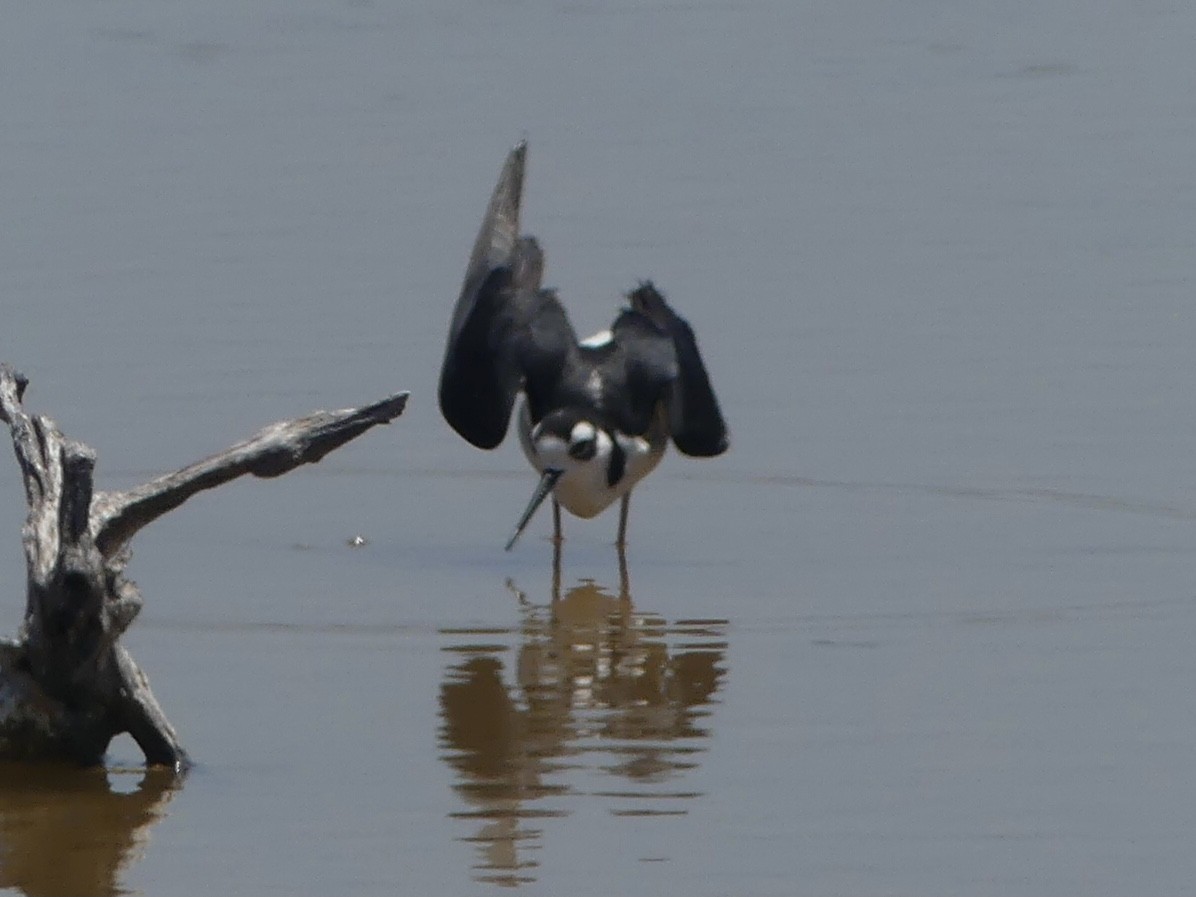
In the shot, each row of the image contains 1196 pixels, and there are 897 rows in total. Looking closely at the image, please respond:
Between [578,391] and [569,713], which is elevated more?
[578,391]

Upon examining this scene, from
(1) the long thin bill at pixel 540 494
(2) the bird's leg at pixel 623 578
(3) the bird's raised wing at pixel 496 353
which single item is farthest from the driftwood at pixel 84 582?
(3) the bird's raised wing at pixel 496 353

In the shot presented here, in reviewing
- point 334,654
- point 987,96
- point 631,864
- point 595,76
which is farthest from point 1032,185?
point 631,864

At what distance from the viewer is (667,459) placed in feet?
38.8

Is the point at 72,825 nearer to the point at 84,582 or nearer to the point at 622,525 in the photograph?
the point at 84,582

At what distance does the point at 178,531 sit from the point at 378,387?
1.51 metres

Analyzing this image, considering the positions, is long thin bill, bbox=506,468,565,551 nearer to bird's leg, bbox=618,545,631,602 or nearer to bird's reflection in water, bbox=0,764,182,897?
bird's leg, bbox=618,545,631,602

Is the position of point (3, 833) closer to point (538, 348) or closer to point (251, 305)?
point (538, 348)

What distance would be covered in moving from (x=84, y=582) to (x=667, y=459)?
4907mm

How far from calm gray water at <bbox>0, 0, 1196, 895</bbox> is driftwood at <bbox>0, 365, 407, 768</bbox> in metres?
0.15

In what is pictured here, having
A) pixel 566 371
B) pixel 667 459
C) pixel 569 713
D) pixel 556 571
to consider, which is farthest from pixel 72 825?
pixel 667 459

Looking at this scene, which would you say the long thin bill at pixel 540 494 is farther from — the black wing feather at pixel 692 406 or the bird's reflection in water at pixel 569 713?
the black wing feather at pixel 692 406

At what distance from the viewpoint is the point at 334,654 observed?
892cm

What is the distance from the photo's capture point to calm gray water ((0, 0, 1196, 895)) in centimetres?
732

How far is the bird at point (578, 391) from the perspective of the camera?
1052 centimetres
